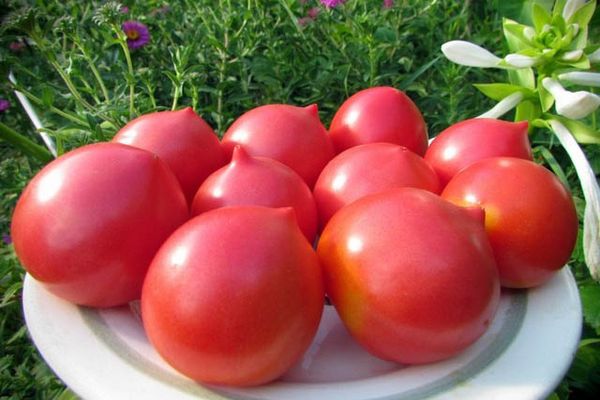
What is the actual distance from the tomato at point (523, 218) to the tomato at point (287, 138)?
0.64 ft

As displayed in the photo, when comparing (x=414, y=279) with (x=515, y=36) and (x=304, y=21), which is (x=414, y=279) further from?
(x=304, y=21)

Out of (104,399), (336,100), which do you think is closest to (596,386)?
(336,100)

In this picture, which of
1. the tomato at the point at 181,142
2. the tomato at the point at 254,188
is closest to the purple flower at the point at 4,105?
the tomato at the point at 181,142

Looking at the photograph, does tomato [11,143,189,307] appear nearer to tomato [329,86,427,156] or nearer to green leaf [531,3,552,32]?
tomato [329,86,427,156]

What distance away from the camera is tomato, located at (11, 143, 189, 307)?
0.61 m

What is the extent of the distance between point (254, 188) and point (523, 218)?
0.28 metres

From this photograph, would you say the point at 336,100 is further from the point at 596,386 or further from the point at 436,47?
the point at 596,386

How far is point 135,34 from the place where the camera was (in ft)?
4.09

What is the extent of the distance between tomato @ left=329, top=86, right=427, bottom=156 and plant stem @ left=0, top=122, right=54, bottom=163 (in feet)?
1.58

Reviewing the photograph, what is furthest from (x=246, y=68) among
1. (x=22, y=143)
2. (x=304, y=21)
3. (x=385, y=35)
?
(x=22, y=143)

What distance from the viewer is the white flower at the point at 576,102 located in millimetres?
808

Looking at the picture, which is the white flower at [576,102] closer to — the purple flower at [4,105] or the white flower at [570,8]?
the white flower at [570,8]

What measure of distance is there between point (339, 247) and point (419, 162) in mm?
191

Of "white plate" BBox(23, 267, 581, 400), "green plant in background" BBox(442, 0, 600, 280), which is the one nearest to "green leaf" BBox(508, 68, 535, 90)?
"green plant in background" BBox(442, 0, 600, 280)
